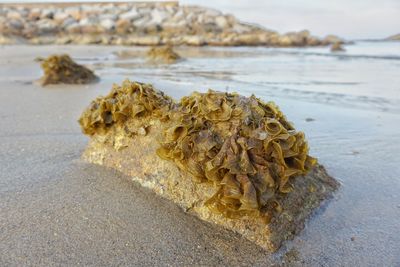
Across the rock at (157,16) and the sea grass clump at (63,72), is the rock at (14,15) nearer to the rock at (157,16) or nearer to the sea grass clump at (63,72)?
the rock at (157,16)

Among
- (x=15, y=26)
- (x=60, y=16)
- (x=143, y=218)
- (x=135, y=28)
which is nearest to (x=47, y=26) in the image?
(x=15, y=26)

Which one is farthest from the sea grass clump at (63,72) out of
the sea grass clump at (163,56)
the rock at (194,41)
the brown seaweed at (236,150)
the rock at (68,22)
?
the rock at (68,22)

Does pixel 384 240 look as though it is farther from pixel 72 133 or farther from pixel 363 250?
pixel 72 133

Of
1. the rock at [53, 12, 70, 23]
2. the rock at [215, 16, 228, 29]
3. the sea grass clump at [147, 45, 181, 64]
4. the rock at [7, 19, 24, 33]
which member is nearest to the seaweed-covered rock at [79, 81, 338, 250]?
the sea grass clump at [147, 45, 181, 64]

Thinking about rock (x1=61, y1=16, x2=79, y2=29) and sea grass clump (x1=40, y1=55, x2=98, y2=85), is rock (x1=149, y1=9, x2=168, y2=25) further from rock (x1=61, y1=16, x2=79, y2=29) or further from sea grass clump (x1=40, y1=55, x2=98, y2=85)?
sea grass clump (x1=40, y1=55, x2=98, y2=85)

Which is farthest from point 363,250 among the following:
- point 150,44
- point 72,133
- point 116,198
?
point 150,44

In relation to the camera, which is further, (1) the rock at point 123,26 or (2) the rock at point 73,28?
(1) the rock at point 123,26

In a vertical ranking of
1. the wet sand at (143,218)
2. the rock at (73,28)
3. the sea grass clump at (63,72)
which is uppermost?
the wet sand at (143,218)
